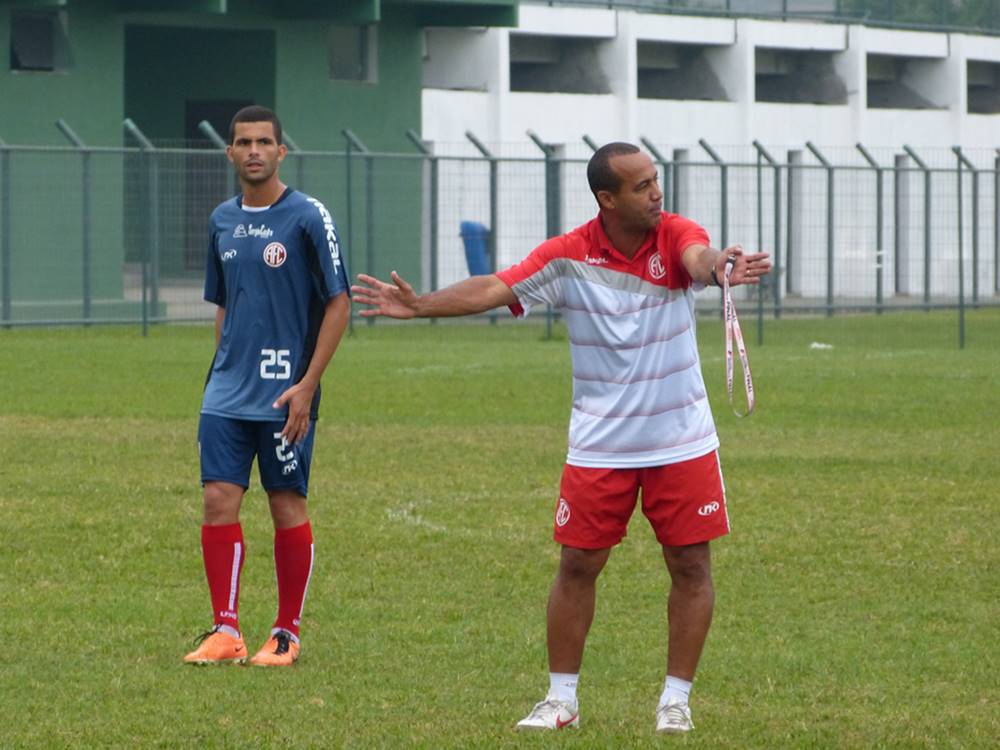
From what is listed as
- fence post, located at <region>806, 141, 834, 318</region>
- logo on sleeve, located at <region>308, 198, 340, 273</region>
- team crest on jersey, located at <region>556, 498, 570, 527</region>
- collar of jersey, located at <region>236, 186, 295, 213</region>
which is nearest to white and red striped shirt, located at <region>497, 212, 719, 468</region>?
team crest on jersey, located at <region>556, 498, 570, 527</region>

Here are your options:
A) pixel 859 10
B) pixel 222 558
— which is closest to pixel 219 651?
pixel 222 558

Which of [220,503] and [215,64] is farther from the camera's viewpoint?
[215,64]

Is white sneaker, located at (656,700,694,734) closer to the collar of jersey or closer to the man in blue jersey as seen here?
the man in blue jersey

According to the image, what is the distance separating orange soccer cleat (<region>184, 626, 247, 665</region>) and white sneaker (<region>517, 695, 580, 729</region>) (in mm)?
1441

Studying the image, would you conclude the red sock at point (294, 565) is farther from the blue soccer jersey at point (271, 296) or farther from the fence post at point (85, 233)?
the fence post at point (85, 233)

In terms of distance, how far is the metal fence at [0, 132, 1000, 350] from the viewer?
27.3 metres

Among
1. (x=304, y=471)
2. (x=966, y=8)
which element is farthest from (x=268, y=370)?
(x=966, y=8)

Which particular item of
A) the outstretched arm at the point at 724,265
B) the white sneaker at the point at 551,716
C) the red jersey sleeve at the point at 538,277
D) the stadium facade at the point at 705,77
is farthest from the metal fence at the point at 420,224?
the outstretched arm at the point at 724,265

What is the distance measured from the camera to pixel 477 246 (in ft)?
98.4

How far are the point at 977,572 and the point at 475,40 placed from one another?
3245cm

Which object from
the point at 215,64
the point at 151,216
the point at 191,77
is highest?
the point at 215,64

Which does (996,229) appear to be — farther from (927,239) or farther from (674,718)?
(674,718)

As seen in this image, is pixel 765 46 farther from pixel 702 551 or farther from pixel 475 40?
pixel 702 551

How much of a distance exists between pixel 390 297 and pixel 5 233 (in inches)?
820
